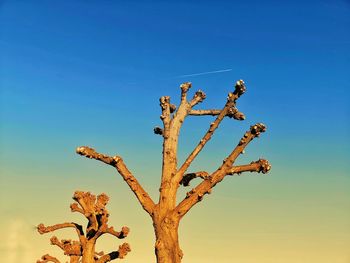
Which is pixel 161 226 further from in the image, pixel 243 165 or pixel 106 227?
pixel 106 227

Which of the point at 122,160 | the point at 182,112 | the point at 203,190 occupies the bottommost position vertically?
the point at 203,190

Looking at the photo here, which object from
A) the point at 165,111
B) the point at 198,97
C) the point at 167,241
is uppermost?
the point at 198,97

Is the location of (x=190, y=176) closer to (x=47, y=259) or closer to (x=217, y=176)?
(x=217, y=176)

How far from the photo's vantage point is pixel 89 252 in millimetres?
21141

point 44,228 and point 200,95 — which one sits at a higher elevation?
point 200,95

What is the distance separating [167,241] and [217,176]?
2048 mm

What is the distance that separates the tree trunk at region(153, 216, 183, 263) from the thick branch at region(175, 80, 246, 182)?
118 cm

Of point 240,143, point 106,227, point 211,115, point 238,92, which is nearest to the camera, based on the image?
point 240,143

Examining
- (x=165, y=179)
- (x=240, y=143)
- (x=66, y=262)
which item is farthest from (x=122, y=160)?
(x=66, y=262)

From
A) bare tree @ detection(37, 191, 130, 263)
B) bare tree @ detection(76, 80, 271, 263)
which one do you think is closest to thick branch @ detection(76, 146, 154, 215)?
bare tree @ detection(76, 80, 271, 263)

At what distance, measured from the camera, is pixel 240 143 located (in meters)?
12.8

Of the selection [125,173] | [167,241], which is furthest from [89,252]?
[167,241]

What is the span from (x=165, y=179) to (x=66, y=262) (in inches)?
413

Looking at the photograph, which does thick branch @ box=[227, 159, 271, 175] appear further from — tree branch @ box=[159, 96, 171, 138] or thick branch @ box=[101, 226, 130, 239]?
thick branch @ box=[101, 226, 130, 239]
